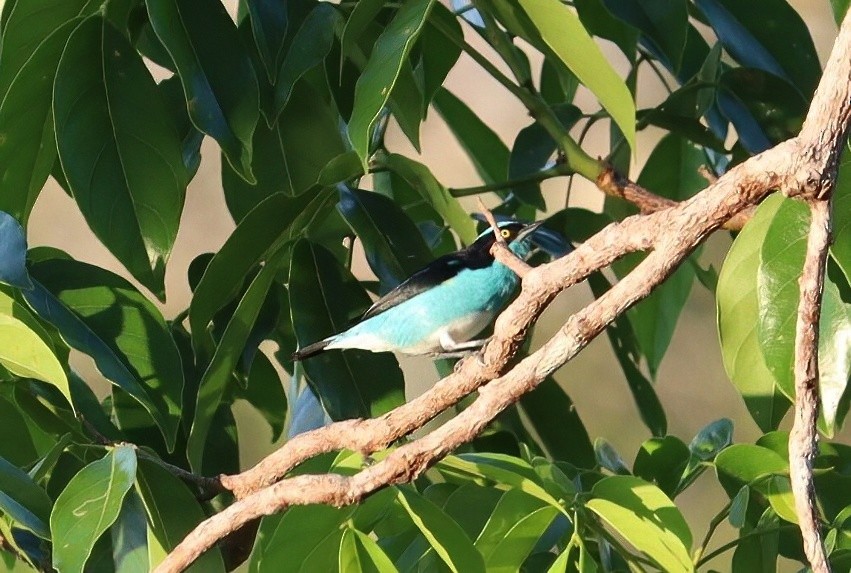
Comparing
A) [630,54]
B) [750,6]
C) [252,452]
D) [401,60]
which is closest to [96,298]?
[401,60]

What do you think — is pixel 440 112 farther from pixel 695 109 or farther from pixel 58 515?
pixel 58 515

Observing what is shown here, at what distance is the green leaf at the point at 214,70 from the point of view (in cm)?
108

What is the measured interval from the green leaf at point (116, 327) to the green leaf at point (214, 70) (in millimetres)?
184

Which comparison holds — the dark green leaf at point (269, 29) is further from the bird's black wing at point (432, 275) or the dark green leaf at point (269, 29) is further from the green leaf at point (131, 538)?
the green leaf at point (131, 538)

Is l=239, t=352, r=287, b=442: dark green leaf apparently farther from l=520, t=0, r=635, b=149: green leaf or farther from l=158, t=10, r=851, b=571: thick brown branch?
l=520, t=0, r=635, b=149: green leaf

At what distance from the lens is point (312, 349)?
1.25 m

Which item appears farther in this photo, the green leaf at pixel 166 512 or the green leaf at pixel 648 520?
the green leaf at pixel 166 512

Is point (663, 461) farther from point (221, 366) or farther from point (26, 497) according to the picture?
point (26, 497)

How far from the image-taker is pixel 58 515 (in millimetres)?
917

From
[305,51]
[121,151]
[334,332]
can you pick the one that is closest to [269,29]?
[305,51]

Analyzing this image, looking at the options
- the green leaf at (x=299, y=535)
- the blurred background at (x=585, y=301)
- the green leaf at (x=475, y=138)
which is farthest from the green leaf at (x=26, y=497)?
the blurred background at (x=585, y=301)

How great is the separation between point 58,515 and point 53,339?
31 centimetres

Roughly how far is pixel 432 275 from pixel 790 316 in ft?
1.71

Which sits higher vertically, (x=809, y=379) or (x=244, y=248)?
(x=244, y=248)
